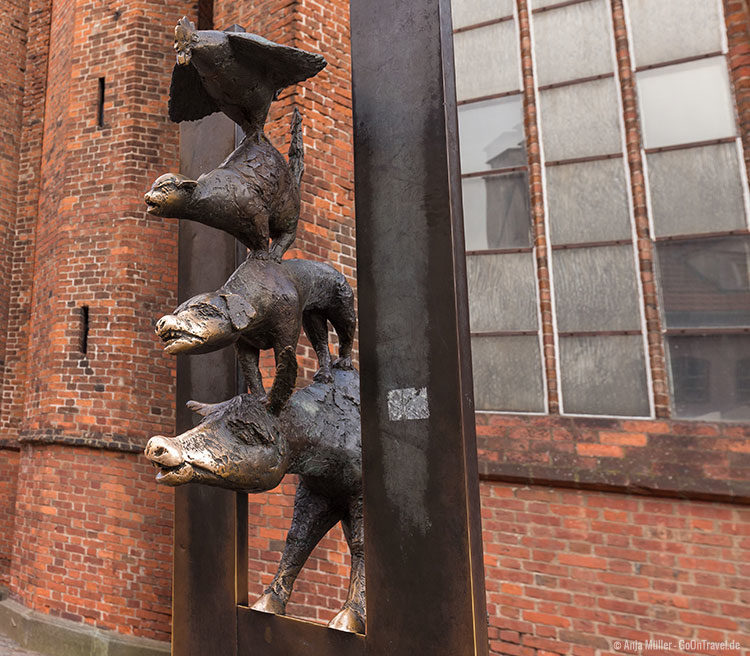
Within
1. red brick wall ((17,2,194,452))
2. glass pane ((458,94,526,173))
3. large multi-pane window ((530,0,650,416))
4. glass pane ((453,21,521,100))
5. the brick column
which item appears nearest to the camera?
large multi-pane window ((530,0,650,416))

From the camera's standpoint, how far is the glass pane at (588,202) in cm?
434

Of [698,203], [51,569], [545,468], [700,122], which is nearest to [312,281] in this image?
[545,468]

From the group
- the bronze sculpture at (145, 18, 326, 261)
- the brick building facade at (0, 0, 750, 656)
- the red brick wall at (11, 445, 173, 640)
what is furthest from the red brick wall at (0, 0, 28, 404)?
the bronze sculpture at (145, 18, 326, 261)

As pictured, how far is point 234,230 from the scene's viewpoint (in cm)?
121

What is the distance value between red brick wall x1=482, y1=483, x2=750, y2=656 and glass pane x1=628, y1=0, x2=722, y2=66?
334cm

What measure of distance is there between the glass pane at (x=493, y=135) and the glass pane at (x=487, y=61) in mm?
126

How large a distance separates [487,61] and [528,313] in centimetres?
230

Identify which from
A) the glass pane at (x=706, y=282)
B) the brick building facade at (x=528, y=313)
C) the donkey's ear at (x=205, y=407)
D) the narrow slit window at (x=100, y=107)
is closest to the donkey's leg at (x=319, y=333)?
the donkey's ear at (x=205, y=407)

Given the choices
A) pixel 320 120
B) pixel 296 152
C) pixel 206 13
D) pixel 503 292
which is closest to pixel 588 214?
pixel 503 292

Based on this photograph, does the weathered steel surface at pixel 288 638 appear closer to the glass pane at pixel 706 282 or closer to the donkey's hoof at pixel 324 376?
the donkey's hoof at pixel 324 376

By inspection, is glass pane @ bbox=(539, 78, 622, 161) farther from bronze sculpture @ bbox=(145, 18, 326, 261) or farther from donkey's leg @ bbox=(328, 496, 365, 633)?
donkey's leg @ bbox=(328, 496, 365, 633)

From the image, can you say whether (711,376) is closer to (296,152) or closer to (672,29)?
(672,29)

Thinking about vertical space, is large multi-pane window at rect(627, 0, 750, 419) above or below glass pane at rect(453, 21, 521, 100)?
below

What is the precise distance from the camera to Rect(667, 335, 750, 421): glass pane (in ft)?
12.2
